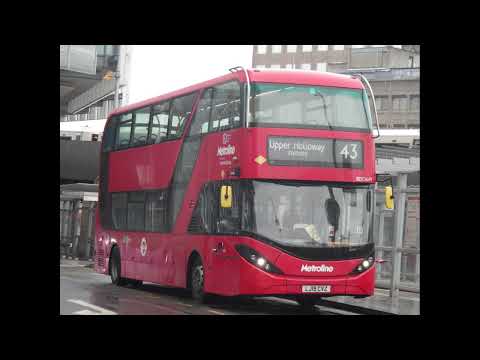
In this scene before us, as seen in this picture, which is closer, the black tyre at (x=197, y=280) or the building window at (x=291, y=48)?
the black tyre at (x=197, y=280)

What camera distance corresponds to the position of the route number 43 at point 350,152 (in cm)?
1742

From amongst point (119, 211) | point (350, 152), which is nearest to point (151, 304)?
point (350, 152)

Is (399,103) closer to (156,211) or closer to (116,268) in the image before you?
(116,268)

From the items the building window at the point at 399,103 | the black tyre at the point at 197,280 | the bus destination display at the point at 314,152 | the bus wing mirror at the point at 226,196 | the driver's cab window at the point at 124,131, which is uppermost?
the building window at the point at 399,103

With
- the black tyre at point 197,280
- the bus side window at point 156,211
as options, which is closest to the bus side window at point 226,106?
the black tyre at point 197,280

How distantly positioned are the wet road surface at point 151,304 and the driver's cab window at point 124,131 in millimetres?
3407

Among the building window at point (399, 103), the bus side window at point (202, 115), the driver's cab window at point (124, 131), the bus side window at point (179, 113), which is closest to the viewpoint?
the bus side window at point (202, 115)

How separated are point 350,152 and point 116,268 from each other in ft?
31.7

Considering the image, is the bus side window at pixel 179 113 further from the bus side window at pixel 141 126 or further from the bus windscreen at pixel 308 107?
the bus windscreen at pixel 308 107
